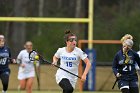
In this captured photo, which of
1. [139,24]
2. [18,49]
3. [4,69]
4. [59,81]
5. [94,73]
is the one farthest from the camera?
[139,24]

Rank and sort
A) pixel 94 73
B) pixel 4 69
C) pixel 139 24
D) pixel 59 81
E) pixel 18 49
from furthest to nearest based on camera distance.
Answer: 1. pixel 139 24
2. pixel 18 49
3. pixel 94 73
4. pixel 4 69
5. pixel 59 81

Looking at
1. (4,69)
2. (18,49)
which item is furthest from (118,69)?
(18,49)

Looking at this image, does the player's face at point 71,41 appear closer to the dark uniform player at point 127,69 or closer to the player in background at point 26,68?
the dark uniform player at point 127,69

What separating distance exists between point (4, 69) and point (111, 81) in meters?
9.01

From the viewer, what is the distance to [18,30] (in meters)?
31.2

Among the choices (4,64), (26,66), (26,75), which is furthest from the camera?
(26,66)

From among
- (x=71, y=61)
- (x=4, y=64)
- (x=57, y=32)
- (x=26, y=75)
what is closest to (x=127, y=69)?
(x=71, y=61)

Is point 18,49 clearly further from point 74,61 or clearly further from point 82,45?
point 74,61

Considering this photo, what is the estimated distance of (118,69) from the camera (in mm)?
14961

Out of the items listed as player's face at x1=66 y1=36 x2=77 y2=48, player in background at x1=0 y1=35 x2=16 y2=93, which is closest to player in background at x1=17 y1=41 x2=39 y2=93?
player in background at x1=0 y1=35 x2=16 y2=93

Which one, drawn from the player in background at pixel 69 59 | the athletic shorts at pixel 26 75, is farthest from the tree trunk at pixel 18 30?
the player in background at pixel 69 59

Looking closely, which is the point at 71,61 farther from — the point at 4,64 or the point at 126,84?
the point at 4,64

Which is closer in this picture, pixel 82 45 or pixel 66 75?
pixel 66 75

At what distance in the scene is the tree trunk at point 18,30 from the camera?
92.1ft
